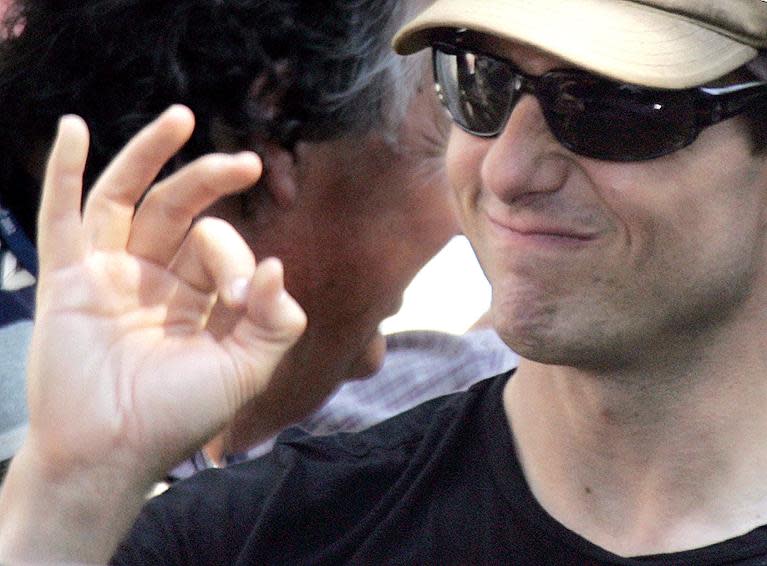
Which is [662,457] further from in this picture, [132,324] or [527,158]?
[132,324]

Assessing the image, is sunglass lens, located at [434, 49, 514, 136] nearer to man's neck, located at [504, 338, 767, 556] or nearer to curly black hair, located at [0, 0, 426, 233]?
man's neck, located at [504, 338, 767, 556]

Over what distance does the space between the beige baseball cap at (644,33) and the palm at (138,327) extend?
343 millimetres

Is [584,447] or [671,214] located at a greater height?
[671,214]

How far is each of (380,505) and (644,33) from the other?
2.20 ft

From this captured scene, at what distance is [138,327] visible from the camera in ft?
5.47

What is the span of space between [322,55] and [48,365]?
102 cm

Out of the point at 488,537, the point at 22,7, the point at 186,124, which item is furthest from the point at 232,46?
the point at 488,537

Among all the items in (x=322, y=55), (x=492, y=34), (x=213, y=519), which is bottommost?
(x=213, y=519)

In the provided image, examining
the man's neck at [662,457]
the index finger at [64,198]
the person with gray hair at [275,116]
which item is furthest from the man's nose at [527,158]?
the person with gray hair at [275,116]

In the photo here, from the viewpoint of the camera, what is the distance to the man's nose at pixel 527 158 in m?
1.64

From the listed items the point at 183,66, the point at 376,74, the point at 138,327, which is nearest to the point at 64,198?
the point at 138,327

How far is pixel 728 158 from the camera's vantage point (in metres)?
1.58

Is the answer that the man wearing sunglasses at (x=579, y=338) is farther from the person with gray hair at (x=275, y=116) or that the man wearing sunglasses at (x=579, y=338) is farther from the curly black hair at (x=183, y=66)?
the curly black hair at (x=183, y=66)

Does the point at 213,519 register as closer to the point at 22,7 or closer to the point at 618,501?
the point at 618,501
